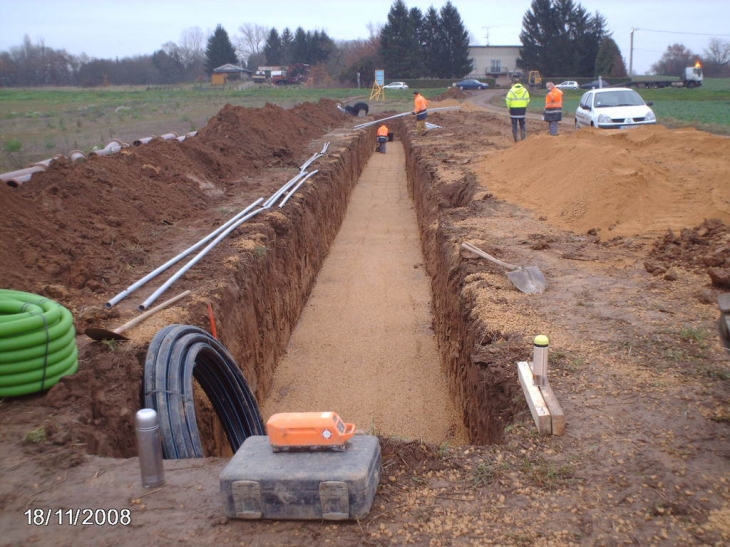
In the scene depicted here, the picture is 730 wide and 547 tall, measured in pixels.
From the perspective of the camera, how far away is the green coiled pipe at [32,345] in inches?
178

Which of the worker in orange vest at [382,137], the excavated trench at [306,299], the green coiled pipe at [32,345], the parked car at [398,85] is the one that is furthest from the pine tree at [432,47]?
the green coiled pipe at [32,345]

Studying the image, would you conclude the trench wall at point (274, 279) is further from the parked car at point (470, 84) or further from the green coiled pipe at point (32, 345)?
the parked car at point (470, 84)

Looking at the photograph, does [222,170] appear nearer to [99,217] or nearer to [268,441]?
[99,217]

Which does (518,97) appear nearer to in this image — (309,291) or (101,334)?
(309,291)

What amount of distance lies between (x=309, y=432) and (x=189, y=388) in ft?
5.59

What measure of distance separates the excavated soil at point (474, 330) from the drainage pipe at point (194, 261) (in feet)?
0.41

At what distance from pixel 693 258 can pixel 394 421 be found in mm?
3989

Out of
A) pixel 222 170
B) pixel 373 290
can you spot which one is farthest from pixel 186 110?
pixel 373 290

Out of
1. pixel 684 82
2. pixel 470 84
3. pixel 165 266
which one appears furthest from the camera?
pixel 470 84

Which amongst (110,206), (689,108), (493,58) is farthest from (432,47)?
(110,206)

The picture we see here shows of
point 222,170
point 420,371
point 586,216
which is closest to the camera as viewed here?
point 420,371

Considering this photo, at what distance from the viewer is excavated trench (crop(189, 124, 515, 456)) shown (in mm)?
5941

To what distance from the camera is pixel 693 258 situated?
7.49 metres

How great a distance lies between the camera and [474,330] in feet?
21.0
